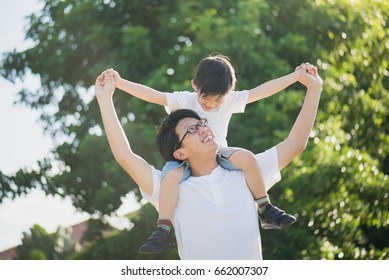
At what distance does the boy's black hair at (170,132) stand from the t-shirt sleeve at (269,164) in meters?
0.19

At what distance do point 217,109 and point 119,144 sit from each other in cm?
52

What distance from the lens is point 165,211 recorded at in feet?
6.25

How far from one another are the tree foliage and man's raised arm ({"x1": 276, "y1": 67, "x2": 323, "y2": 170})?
14.0ft

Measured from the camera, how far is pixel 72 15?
8.00m

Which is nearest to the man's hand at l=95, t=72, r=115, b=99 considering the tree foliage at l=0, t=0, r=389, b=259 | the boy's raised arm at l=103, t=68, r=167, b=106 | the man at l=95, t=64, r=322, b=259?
the man at l=95, t=64, r=322, b=259

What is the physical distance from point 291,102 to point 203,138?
5010 millimetres

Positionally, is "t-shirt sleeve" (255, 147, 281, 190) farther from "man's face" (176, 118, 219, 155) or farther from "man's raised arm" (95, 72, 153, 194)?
"man's raised arm" (95, 72, 153, 194)

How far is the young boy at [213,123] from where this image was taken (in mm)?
1899

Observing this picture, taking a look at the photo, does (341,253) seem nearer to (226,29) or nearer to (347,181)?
(347,181)

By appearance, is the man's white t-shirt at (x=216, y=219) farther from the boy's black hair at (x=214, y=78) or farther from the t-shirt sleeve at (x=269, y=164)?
the boy's black hair at (x=214, y=78)

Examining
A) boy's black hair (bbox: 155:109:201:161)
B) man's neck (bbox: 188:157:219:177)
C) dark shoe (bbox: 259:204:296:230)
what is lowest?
dark shoe (bbox: 259:204:296:230)

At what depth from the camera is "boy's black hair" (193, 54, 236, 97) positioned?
2.03 meters

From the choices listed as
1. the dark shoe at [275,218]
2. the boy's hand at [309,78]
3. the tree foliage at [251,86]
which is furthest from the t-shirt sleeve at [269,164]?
the tree foliage at [251,86]

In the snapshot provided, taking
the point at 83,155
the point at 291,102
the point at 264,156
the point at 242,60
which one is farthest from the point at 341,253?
the point at 264,156
